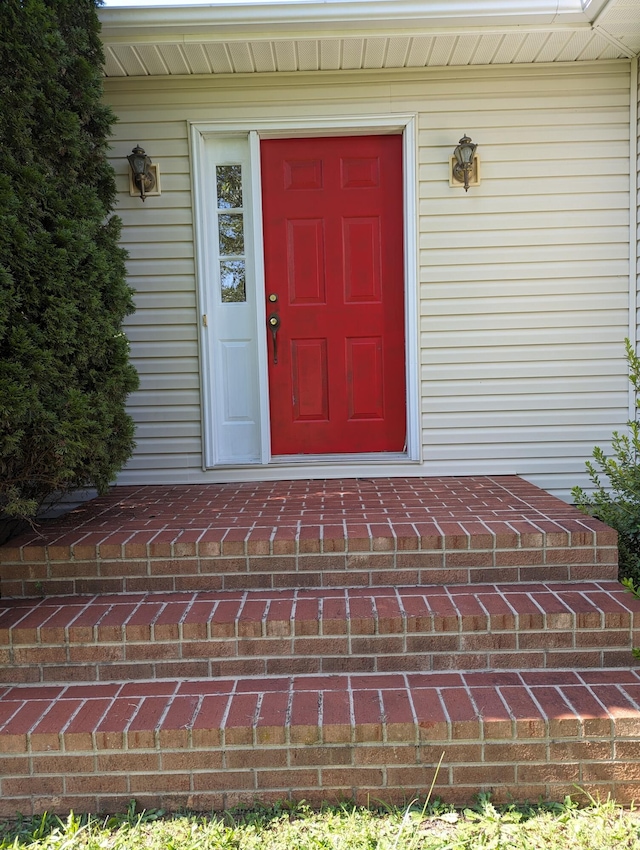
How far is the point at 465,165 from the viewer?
3.60 metres

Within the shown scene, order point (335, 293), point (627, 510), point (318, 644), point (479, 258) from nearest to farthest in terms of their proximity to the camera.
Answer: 1. point (318, 644)
2. point (627, 510)
3. point (479, 258)
4. point (335, 293)

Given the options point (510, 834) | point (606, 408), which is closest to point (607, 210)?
point (606, 408)

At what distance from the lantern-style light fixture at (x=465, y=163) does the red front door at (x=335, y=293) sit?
354 millimetres

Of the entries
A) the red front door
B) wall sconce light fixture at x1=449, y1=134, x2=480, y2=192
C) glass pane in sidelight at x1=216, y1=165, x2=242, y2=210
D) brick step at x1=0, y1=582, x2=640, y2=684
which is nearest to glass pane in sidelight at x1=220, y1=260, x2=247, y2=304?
the red front door

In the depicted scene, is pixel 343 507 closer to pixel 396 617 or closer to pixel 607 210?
pixel 396 617

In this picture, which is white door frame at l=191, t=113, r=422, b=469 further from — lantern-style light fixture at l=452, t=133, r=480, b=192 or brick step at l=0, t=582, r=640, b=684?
brick step at l=0, t=582, r=640, b=684

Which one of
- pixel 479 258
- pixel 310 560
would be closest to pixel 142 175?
pixel 479 258

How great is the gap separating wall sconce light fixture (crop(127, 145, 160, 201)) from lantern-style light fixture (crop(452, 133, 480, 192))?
5.89 ft

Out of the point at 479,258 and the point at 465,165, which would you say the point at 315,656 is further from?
the point at 465,165

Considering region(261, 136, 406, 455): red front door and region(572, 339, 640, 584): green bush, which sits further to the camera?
region(261, 136, 406, 455): red front door

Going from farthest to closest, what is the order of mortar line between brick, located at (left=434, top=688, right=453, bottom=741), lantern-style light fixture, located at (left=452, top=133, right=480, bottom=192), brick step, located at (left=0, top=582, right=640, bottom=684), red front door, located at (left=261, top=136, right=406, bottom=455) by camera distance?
1. red front door, located at (left=261, top=136, right=406, bottom=455)
2. lantern-style light fixture, located at (left=452, top=133, right=480, bottom=192)
3. brick step, located at (left=0, top=582, right=640, bottom=684)
4. mortar line between brick, located at (left=434, top=688, right=453, bottom=741)

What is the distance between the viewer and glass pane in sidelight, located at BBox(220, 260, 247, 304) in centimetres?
390

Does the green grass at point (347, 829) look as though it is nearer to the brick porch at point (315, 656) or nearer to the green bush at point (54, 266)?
the brick porch at point (315, 656)

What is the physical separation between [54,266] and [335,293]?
1797mm
